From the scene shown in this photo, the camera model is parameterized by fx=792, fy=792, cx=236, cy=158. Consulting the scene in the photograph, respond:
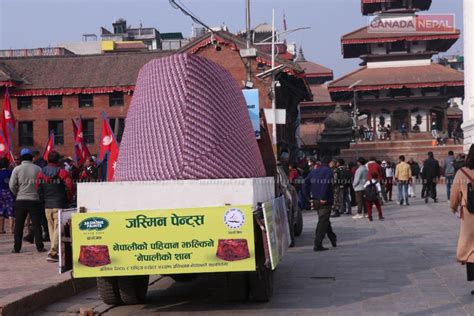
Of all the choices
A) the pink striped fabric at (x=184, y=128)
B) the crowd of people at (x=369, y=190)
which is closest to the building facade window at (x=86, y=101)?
the crowd of people at (x=369, y=190)

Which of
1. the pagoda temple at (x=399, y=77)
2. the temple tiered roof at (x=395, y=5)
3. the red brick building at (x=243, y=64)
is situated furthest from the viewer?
the temple tiered roof at (x=395, y=5)

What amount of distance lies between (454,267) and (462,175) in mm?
2787

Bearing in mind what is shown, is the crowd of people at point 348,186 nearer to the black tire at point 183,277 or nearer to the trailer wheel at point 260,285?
the black tire at point 183,277

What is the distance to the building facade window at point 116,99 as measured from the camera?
178 feet

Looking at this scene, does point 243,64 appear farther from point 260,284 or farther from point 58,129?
point 260,284

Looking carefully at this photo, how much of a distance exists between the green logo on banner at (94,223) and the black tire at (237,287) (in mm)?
1655

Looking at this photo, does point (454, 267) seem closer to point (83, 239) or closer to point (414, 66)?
point (83, 239)

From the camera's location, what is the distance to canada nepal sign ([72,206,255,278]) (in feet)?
25.3

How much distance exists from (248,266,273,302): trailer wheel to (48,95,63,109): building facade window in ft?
158

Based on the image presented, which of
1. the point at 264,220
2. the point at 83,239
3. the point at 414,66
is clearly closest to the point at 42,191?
the point at 83,239

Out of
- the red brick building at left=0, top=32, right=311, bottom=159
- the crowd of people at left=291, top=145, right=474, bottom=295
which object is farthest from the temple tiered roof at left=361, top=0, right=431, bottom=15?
the crowd of people at left=291, top=145, right=474, bottom=295

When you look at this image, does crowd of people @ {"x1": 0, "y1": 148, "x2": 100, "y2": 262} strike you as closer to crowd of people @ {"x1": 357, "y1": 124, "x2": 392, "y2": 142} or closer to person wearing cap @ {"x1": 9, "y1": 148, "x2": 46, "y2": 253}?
person wearing cap @ {"x1": 9, "y1": 148, "x2": 46, "y2": 253}

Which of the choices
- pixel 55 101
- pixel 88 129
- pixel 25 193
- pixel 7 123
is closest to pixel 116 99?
pixel 88 129

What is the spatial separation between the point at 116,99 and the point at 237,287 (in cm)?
4569
